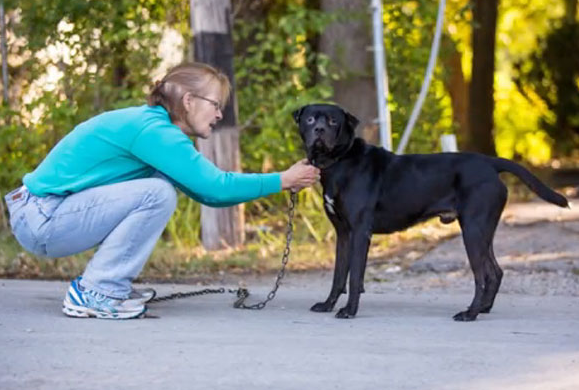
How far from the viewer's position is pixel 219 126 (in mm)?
9180

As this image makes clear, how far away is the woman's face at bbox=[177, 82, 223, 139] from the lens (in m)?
5.47

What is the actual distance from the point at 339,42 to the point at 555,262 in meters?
3.41

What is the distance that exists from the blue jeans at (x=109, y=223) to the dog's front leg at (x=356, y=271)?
0.97 m

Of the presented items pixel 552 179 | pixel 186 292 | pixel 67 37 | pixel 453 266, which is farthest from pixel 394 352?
pixel 552 179

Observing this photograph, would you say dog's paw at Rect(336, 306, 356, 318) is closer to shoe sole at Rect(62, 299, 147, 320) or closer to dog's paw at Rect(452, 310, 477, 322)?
dog's paw at Rect(452, 310, 477, 322)

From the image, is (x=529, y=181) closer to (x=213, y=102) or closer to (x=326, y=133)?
(x=326, y=133)

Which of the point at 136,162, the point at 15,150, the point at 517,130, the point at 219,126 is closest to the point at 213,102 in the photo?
the point at 136,162

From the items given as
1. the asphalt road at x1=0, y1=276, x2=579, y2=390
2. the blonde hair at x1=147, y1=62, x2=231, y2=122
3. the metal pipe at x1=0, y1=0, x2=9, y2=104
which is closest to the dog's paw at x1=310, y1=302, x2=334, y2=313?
the asphalt road at x1=0, y1=276, x2=579, y2=390

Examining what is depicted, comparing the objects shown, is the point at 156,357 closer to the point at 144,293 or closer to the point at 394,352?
the point at 394,352

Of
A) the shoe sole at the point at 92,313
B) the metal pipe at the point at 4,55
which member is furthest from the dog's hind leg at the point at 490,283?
the metal pipe at the point at 4,55

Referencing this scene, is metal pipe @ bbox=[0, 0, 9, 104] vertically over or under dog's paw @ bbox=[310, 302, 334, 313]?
over

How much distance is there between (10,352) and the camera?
15.3 feet

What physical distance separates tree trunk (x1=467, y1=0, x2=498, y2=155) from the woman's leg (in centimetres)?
1169

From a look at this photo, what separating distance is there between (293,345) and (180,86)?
144cm
